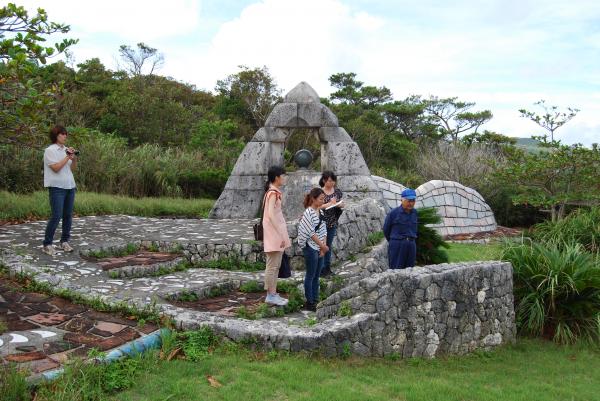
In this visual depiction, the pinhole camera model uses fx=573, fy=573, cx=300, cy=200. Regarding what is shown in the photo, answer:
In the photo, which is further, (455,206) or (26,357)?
(455,206)

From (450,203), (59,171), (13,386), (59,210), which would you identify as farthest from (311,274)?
(450,203)

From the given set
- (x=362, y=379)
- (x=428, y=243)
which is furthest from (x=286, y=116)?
(x=362, y=379)

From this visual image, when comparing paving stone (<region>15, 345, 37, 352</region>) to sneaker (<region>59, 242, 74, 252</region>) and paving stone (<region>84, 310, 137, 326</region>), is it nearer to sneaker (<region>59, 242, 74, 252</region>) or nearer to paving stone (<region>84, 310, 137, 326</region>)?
paving stone (<region>84, 310, 137, 326</region>)

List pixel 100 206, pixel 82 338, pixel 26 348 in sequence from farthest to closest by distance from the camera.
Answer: pixel 100 206, pixel 82 338, pixel 26 348

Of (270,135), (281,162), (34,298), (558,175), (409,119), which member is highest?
(409,119)

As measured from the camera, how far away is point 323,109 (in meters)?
12.8

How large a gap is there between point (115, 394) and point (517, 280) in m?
5.16

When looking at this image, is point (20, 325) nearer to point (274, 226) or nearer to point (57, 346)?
point (57, 346)

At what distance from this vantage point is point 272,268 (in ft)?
20.5

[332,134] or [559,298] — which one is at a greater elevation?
[332,134]

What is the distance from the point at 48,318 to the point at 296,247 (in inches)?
149

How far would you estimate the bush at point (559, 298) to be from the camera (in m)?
6.79

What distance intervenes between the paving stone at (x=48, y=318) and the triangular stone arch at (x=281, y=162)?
703cm

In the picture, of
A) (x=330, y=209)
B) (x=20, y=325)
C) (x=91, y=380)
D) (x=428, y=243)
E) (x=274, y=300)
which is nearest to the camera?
(x=91, y=380)
